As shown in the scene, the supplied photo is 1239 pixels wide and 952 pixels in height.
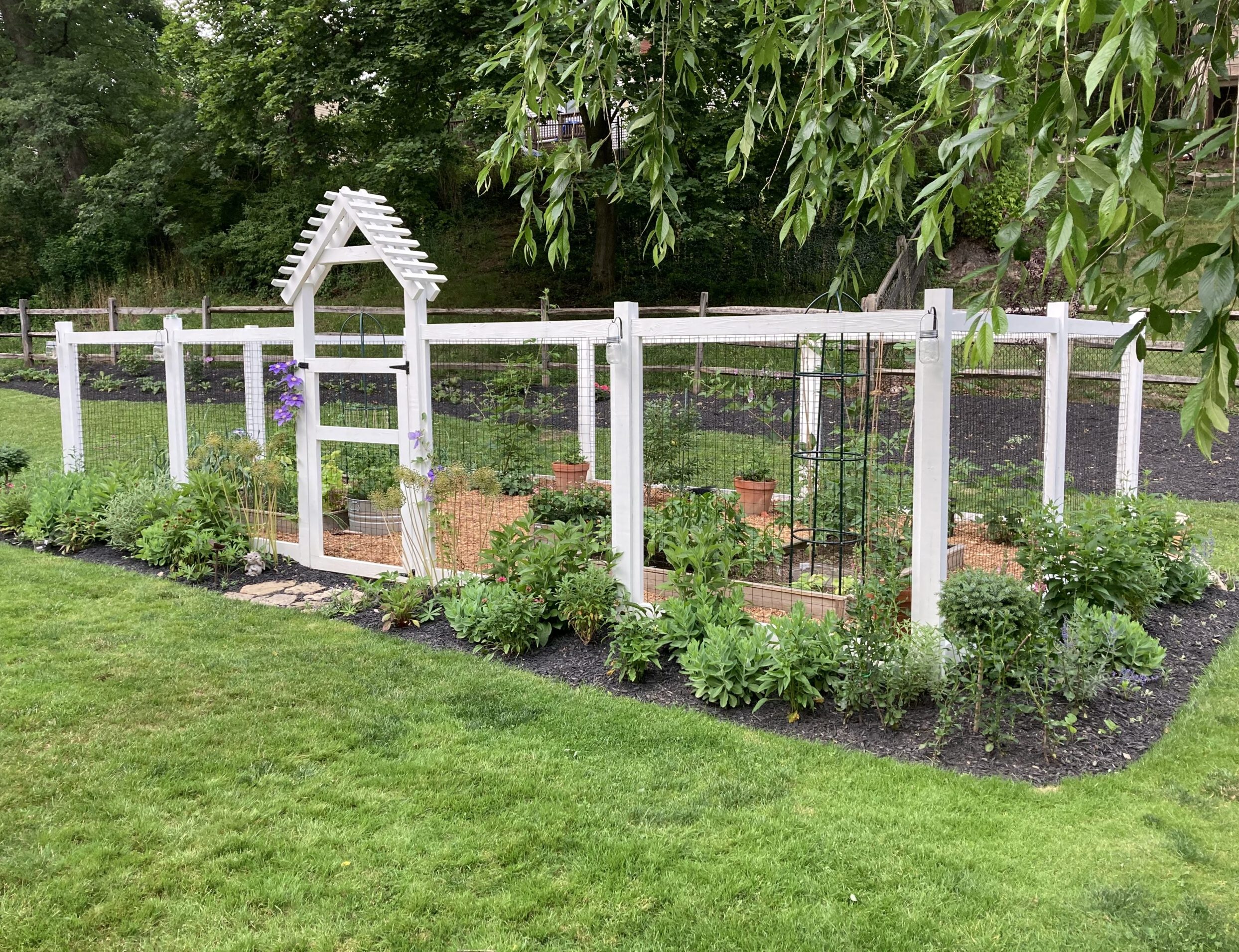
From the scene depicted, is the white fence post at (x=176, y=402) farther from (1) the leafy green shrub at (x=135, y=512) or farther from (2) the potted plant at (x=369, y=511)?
(2) the potted plant at (x=369, y=511)

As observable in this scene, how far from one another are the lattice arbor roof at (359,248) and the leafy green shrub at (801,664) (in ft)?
9.63

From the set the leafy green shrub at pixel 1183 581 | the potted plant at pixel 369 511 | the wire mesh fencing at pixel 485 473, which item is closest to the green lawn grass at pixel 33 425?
the wire mesh fencing at pixel 485 473

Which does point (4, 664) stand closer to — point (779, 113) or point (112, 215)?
point (779, 113)

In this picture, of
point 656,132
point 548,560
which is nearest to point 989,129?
point 656,132

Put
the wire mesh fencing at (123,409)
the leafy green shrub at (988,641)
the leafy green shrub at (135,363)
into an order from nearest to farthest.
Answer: the leafy green shrub at (988,641) → the wire mesh fencing at (123,409) → the leafy green shrub at (135,363)

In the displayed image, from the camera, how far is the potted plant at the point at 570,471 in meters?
8.40

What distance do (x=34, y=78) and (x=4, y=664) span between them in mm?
21256

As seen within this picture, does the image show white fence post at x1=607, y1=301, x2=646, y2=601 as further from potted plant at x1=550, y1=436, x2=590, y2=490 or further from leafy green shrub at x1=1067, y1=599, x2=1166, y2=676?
potted plant at x1=550, y1=436, x2=590, y2=490

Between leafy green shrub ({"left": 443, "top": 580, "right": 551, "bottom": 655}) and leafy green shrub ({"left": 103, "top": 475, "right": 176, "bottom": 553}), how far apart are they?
2956 mm

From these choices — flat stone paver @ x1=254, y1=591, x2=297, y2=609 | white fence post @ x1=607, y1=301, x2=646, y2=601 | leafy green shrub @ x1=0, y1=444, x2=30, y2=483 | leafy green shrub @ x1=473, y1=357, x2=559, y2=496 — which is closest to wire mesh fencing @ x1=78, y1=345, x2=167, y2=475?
leafy green shrub @ x1=0, y1=444, x2=30, y2=483

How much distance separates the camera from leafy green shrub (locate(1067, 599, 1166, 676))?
4.39m

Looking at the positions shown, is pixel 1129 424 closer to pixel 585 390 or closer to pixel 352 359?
pixel 585 390

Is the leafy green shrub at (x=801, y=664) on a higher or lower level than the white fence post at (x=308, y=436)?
lower

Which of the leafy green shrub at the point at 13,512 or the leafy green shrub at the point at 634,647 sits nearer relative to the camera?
the leafy green shrub at the point at 634,647
